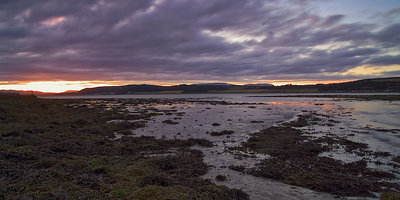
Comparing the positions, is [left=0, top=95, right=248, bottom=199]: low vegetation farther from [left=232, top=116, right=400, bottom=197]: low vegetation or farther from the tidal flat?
[left=232, top=116, right=400, bottom=197]: low vegetation

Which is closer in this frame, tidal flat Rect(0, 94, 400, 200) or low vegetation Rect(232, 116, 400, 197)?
tidal flat Rect(0, 94, 400, 200)

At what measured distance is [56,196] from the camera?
275 inches

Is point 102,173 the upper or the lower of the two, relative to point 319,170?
upper

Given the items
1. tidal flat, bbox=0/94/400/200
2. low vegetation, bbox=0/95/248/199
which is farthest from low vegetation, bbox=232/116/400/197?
low vegetation, bbox=0/95/248/199

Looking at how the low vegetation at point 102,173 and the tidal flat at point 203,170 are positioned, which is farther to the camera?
the tidal flat at point 203,170

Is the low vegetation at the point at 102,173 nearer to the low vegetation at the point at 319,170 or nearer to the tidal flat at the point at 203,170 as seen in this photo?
the tidal flat at the point at 203,170

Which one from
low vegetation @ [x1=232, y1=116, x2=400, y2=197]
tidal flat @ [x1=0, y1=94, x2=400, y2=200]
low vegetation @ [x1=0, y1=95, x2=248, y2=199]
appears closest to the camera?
low vegetation @ [x1=0, y1=95, x2=248, y2=199]

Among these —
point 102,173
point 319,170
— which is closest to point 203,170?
point 102,173

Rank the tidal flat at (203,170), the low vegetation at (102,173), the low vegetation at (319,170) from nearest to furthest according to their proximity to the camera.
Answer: the low vegetation at (102,173), the tidal flat at (203,170), the low vegetation at (319,170)

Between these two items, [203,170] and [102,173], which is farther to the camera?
[203,170]

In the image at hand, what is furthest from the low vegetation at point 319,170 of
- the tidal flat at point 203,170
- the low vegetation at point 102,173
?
the low vegetation at point 102,173

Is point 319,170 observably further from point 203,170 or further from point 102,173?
point 102,173

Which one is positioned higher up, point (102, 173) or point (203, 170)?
point (102, 173)

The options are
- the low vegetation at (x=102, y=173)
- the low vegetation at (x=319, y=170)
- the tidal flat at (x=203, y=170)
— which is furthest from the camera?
the low vegetation at (x=319, y=170)
